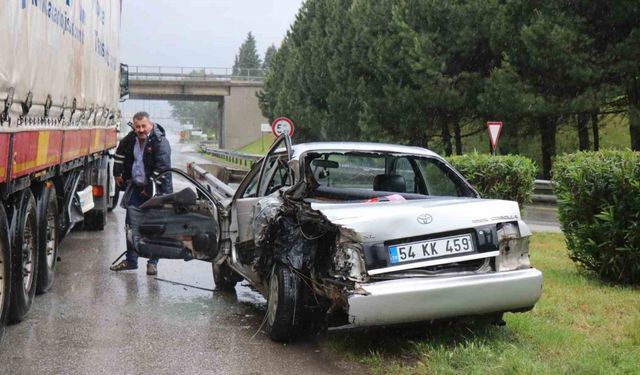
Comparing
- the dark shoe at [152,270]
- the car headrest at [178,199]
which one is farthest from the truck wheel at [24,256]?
the dark shoe at [152,270]

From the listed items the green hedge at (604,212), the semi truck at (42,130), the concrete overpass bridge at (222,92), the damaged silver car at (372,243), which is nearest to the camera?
the damaged silver car at (372,243)

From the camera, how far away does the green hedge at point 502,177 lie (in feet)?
41.8

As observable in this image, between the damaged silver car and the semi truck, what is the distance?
1.78 metres

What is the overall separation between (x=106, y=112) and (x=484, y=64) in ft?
57.7

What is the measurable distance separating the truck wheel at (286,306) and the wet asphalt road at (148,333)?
0.12m

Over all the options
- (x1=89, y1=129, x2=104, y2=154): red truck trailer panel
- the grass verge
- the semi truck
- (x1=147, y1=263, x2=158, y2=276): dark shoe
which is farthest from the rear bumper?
(x1=89, y1=129, x2=104, y2=154): red truck trailer panel

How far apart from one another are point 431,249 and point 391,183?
5.59ft

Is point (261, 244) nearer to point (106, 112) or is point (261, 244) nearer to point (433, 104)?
point (106, 112)

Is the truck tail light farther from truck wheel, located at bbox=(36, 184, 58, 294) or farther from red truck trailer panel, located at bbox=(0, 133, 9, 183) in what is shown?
red truck trailer panel, located at bbox=(0, 133, 9, 183)

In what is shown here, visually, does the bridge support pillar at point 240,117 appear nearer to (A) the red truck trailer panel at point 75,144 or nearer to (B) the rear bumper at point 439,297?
(A) the red truck trailer panel at point 75,144

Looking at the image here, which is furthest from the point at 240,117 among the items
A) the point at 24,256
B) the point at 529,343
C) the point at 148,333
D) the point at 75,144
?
the point at 529,343

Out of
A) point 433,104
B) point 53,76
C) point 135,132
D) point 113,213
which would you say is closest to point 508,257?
point 53,76

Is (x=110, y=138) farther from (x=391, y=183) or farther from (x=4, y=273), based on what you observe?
(x=4, y=273)

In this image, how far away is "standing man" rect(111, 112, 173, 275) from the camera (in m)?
8.71
